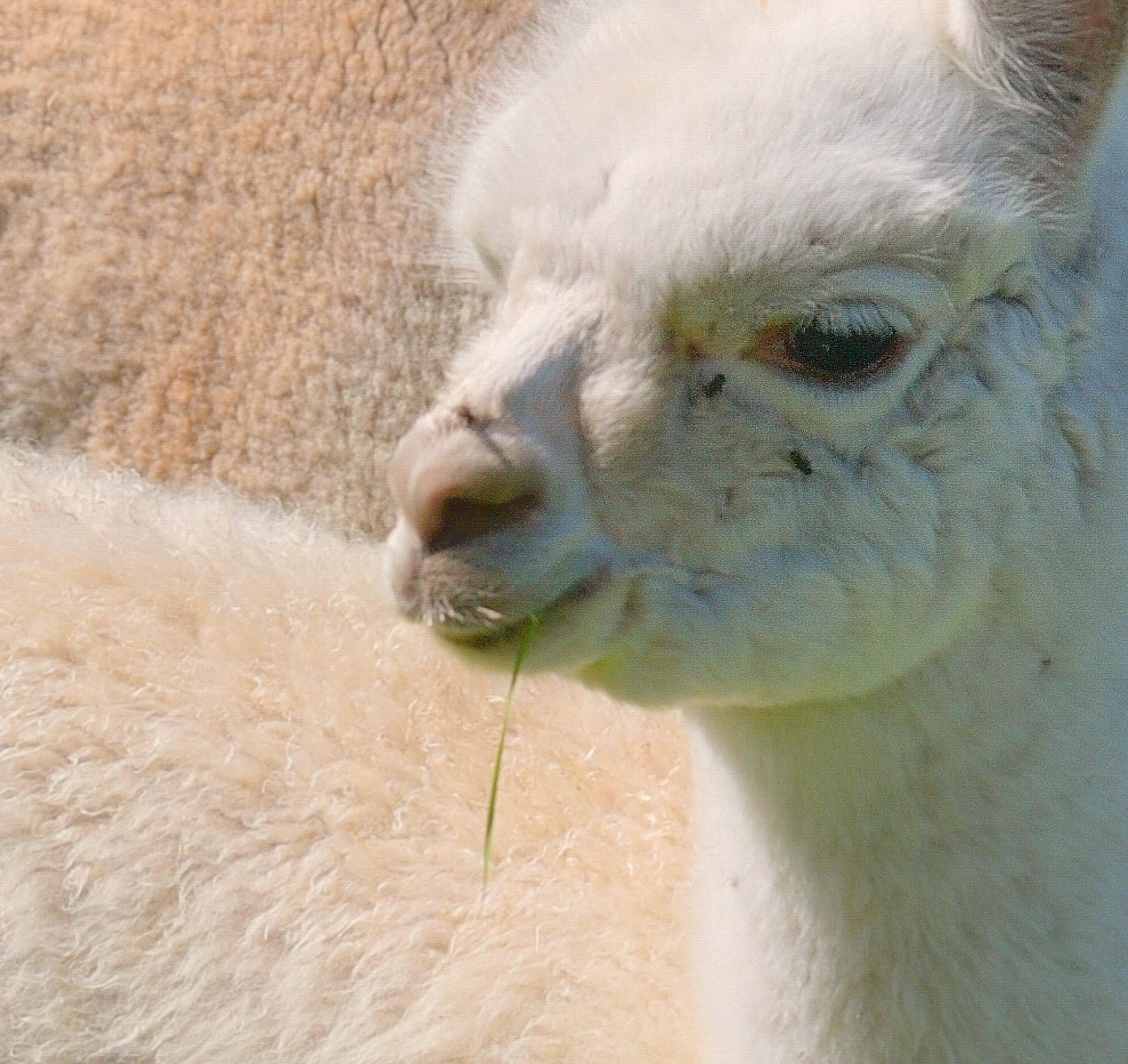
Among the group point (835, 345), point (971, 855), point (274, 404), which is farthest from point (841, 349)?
point (274, 404)

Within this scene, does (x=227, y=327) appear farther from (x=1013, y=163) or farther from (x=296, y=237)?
(x=1013, y=163)

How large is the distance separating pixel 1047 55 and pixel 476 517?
25.8 inches

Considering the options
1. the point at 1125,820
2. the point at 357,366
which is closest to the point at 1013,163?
the point at 1125,820

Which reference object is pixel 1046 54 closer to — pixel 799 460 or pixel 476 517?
pixel 799 460

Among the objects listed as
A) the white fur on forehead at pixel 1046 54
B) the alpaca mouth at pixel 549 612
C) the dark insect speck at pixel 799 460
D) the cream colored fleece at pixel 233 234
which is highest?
the white fur on forehead at pixel 1046 54

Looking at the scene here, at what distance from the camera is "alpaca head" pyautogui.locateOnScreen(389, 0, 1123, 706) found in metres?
1.44

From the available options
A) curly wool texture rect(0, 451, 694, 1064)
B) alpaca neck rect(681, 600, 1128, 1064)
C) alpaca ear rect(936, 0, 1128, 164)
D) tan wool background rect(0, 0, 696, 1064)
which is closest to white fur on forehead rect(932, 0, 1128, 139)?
alpaca ear rect(936, 0, 1128, 164)

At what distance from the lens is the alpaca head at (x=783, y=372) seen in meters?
1.44

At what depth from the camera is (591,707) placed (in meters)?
2.35

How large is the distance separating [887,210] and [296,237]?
8.68 ft

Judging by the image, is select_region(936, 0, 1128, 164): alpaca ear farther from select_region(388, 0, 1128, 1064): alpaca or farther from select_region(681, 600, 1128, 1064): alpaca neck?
select_region(681, 600, 1128, 1064): alpaca neck

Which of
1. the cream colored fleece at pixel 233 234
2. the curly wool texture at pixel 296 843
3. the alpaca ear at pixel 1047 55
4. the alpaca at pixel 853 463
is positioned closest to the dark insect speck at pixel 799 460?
the alpaca at pixel 853 463

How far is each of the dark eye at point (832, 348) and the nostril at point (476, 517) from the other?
0.80 feet

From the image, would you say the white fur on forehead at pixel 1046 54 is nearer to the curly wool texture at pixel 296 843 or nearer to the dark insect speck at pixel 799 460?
the dark insect speck at pixel 799 460
